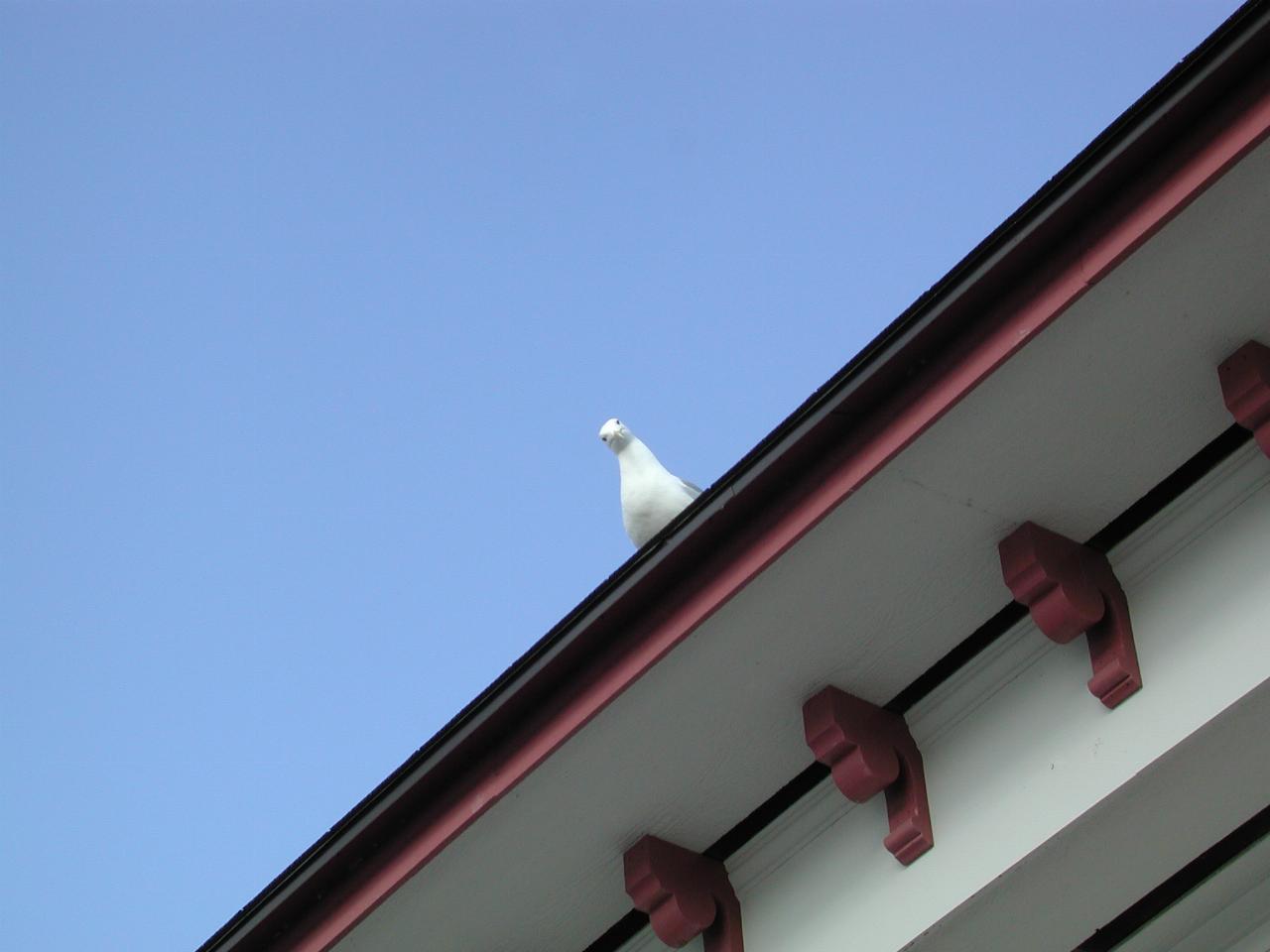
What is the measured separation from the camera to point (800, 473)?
5.24 metres

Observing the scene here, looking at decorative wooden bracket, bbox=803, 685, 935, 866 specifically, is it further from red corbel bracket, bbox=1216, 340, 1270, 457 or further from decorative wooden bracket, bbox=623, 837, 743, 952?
red corbel bracket, bbox=1216, 340, 1270, 457

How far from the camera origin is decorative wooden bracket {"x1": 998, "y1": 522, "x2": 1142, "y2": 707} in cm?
522

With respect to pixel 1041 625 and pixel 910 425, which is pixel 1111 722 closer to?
pixel 1041 625

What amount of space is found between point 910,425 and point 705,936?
6.07 feet

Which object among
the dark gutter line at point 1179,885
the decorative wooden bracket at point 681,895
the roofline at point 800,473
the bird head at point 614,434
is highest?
the bird head at point 614,434

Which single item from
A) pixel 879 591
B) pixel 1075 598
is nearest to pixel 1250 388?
pixel 1075 598

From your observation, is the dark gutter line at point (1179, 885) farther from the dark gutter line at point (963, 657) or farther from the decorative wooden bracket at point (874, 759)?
the decorative wooden bracket at point (874, 759)

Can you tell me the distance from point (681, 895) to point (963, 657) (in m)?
1.12

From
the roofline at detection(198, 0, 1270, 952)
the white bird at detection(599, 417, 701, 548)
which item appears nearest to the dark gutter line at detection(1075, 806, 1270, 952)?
the roofline at detection(198, 0, 1270, 952)

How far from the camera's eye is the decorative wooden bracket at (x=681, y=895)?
229 inches

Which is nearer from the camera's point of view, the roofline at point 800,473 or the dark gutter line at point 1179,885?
the roofline at point 800,473

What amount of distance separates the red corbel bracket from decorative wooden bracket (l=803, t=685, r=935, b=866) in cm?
136

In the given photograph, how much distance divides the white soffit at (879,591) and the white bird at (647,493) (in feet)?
9.00

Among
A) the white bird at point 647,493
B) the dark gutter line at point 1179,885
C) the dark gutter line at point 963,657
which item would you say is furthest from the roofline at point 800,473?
the white bird at point 647,493
